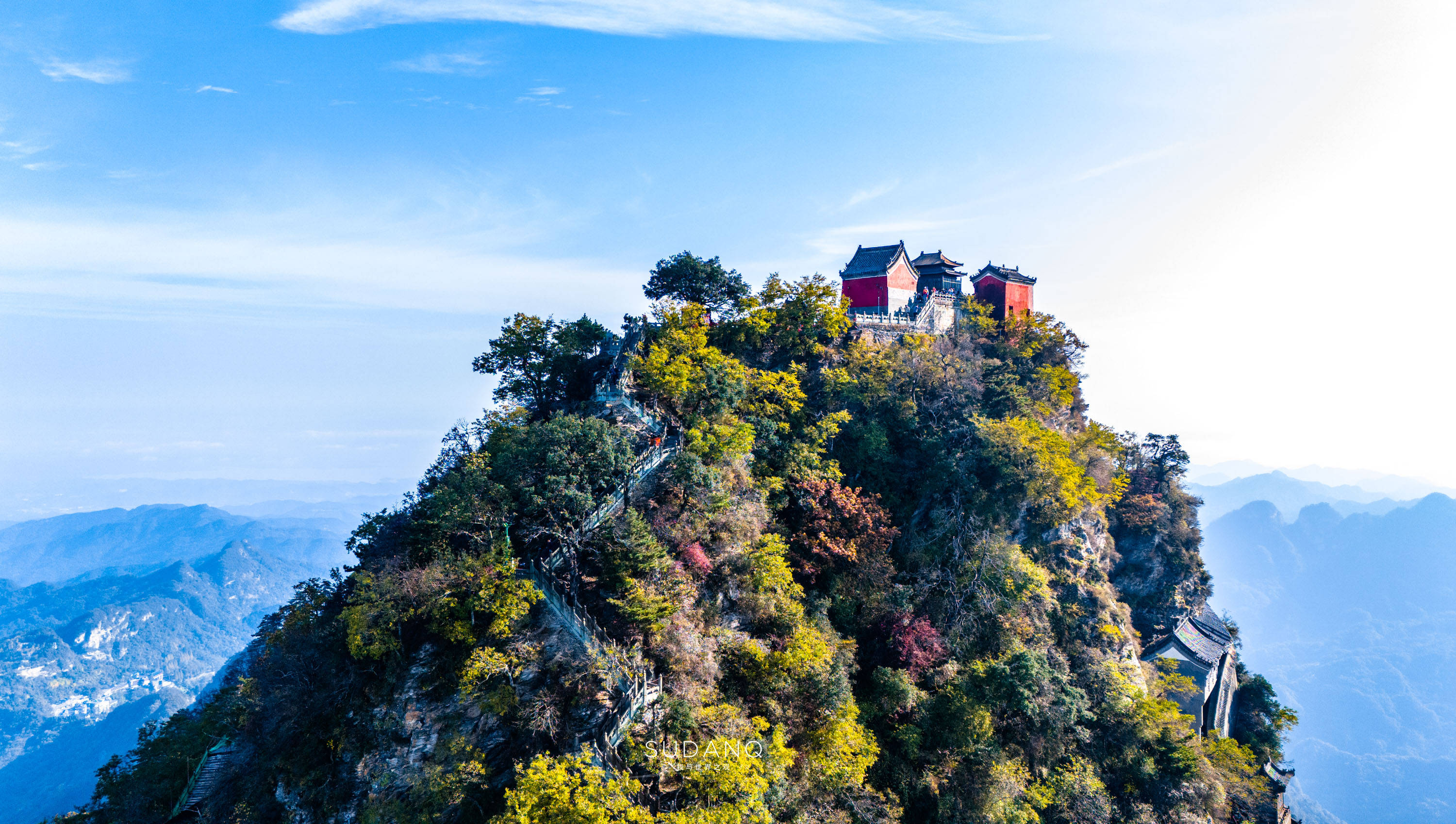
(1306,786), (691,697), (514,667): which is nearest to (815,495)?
(691,697)

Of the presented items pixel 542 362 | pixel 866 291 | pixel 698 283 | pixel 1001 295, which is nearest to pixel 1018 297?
pixel 1001 295

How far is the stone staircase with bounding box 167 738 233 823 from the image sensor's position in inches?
1126

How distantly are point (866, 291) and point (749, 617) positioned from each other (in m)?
29.2

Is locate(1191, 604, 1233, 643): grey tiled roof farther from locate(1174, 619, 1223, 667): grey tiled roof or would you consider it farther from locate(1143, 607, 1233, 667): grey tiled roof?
locate(1174, 619, 1223, 667): grey tiled roof

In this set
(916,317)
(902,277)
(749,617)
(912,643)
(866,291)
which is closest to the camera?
(749,617)

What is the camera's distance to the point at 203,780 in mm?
29906

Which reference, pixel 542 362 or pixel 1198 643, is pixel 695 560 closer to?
pixel 542 362

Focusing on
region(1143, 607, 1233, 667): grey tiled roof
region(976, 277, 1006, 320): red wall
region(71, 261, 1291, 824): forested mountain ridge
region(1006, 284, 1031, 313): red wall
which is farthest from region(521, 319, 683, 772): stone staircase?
region(1143, 607, 1233, 667): grey tiled roof

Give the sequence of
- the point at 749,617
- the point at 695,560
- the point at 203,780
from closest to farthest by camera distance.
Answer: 1. the point at 695,560
2. the point at 749,617
3. the point at 203,780

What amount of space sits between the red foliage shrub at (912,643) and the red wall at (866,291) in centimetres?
2408

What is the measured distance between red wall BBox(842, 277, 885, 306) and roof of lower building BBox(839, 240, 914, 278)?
39 cm

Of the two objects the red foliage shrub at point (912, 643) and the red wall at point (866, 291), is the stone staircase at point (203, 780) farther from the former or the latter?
the red wall at point (866, 291)

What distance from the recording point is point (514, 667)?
22547mm

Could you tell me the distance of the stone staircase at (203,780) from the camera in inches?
1126
